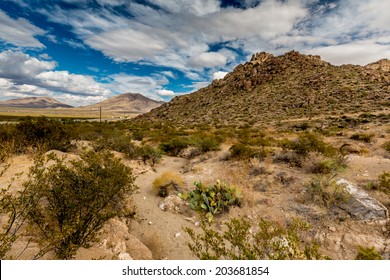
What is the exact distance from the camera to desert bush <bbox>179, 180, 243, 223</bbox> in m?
7.58

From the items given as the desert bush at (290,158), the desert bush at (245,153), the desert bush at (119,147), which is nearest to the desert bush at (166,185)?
the desert bush at (245,153)

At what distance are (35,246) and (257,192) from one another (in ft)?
22.2

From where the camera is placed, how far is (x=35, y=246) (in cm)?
441

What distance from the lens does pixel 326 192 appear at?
7.00 meters

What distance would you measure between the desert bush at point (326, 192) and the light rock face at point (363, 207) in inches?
7.1

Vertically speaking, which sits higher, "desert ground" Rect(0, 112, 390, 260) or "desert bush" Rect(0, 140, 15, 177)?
"desert bush" Rect(0, 140, 15, 177)

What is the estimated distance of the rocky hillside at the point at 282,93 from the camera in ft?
125

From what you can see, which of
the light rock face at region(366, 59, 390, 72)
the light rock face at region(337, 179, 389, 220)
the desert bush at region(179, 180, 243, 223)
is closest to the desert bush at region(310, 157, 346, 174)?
the light rock face at region(337, 179, 389, 220)

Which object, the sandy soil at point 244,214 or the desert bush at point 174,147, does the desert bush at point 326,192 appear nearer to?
the sandy soil at point 244,214

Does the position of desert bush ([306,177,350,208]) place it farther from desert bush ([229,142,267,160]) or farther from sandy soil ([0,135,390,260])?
Answer: desert bush ([229,142,267,160])

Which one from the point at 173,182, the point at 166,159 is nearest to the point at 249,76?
the point at 166,159

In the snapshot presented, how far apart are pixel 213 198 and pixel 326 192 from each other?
143 inches

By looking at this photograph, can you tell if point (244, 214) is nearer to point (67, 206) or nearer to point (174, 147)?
point (67, 206)

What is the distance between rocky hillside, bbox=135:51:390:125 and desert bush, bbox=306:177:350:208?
1105 inches
